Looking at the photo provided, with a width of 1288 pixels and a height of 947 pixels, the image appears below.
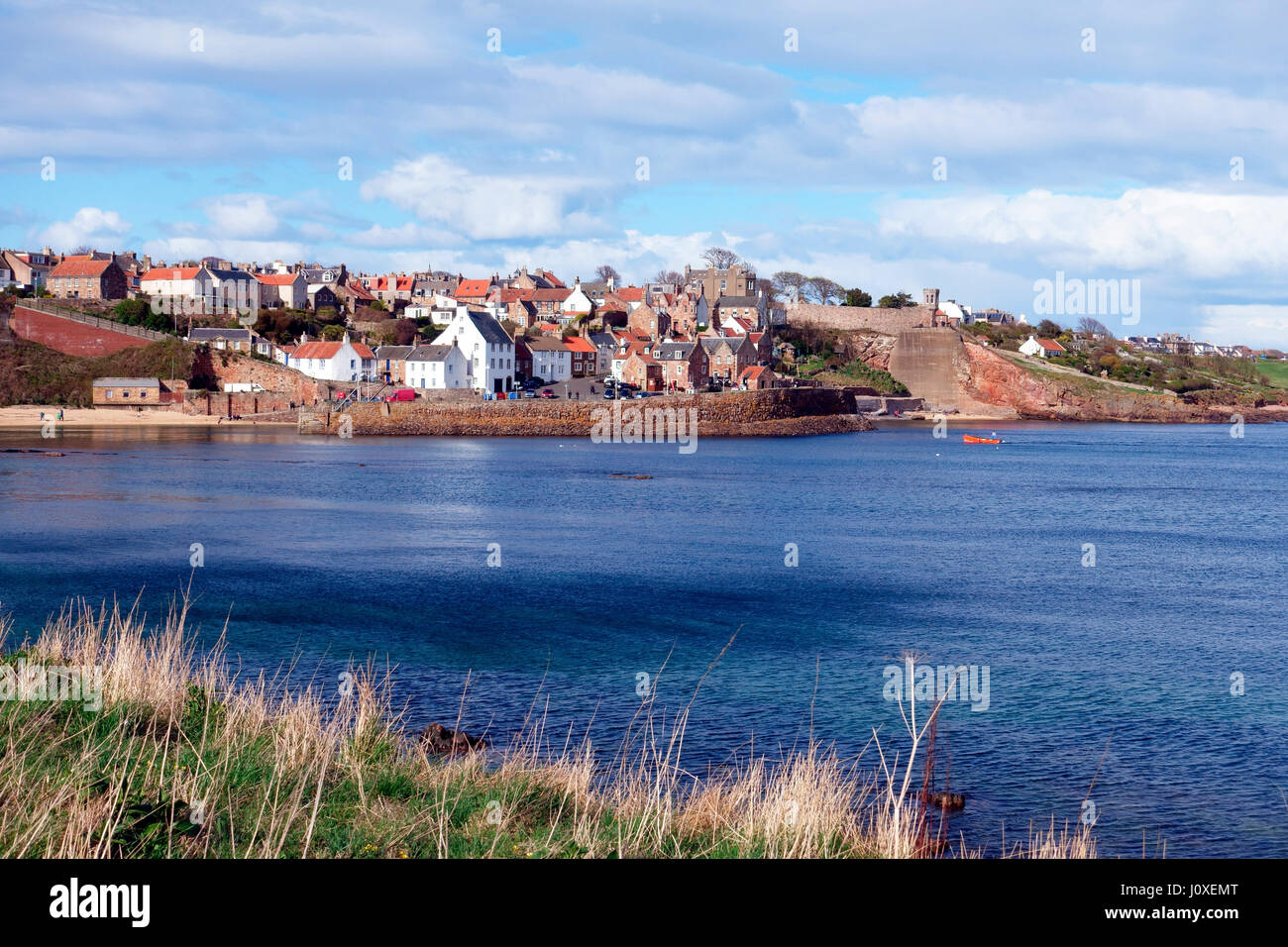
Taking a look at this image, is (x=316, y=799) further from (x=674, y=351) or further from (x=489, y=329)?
(x=674, y=351)

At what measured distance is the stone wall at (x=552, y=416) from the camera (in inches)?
3684

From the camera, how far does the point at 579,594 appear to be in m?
27.3

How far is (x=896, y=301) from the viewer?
504 feet

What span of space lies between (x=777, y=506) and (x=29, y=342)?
262 ft

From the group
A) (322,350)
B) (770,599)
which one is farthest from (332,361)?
(770,599)

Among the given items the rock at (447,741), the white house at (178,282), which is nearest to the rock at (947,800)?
the rock at (447,741)

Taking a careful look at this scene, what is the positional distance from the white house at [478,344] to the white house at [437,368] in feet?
2.67

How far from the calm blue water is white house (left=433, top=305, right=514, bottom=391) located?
38771mm

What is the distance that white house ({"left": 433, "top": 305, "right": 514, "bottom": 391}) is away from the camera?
326 ft

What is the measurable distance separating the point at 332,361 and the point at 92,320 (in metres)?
22.6

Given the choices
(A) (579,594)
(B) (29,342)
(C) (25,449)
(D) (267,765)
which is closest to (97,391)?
(B) (29,342)

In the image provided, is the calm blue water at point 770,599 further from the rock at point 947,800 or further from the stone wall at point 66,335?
the stone wall at point 66,335
